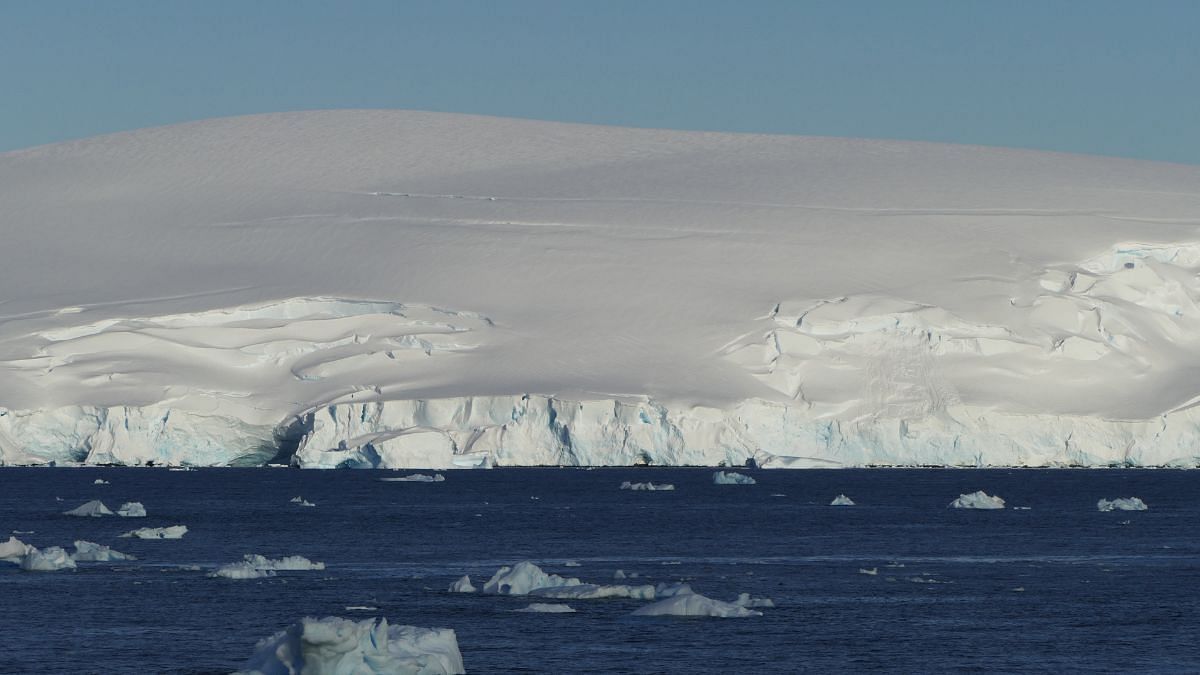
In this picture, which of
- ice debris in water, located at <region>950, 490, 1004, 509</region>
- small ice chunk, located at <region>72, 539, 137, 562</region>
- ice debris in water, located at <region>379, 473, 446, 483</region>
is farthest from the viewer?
ice debris in water, located at <region>379, 473, 446, 483</region>

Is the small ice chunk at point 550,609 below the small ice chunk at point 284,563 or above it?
below

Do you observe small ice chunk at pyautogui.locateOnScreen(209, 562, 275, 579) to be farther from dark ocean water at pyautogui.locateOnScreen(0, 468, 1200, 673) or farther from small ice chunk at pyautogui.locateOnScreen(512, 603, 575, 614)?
small ice chunk at pyautogui.locateOnScreen(512, 603, 575, 614)

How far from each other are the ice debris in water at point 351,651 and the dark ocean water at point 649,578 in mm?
A: 1794

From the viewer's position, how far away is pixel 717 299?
9612 cm

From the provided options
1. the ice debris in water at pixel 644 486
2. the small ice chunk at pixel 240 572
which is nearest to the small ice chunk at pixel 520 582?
the small ice chunk at pixel 240 572

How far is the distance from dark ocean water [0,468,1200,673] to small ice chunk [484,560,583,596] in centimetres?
70

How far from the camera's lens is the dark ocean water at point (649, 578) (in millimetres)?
30438

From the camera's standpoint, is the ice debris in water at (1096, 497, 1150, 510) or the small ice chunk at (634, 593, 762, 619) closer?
the small ice chunk at (634, 593, 762, 619)

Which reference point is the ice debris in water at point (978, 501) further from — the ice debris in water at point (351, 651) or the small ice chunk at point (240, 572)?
the ice debris in water at point (351, 651)

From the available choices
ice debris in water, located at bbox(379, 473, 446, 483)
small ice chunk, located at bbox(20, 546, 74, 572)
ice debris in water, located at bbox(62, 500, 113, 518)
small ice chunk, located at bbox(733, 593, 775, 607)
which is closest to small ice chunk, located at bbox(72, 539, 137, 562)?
small ice chunk, located at bbox(20, 546, 74, 572)

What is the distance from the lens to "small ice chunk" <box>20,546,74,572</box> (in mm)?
41688

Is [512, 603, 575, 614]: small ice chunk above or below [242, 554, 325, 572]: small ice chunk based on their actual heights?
below

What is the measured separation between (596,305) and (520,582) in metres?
58.7

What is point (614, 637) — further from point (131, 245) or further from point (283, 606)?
point (131, 245)
